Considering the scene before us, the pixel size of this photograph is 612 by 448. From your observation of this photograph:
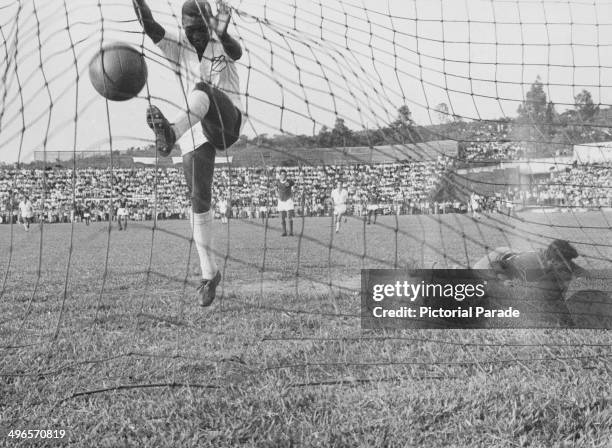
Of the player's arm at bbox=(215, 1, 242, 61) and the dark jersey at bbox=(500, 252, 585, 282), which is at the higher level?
the player's arm at bbox=(215, 1, 242, 61)

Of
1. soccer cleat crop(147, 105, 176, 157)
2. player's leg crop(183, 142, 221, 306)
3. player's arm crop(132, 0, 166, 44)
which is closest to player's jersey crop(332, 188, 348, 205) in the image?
player's leg crop(183, 142, 221, 306)

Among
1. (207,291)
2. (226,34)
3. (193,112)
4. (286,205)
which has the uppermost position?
(226,34)

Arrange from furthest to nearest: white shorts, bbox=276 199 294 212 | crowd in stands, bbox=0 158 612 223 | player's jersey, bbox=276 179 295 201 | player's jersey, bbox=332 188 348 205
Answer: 1. crowd in stands, bbox=0 158 612 223
2. player's jersey, bbox=332 188 348 205
3. player's jersey, bbox=276 179 295 201
4. white shorts, bbox=276 199 294 212

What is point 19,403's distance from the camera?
2.18 m

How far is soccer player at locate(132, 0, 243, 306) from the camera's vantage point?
321 centimetres

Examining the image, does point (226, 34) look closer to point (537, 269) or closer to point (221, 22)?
point (221, 22)

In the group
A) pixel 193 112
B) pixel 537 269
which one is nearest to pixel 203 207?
pixel 193 112

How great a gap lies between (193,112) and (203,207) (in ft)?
2.57

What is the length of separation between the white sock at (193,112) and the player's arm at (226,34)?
0.36 meters

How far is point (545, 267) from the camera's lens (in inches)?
132

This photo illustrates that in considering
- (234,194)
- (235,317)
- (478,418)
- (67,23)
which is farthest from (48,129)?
(234,194)

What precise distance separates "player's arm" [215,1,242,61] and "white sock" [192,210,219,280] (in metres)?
1.10

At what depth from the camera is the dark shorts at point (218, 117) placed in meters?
3.30

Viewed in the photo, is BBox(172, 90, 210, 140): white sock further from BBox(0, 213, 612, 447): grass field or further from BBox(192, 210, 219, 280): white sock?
BBox(0, 213, 612, 447): grass field
